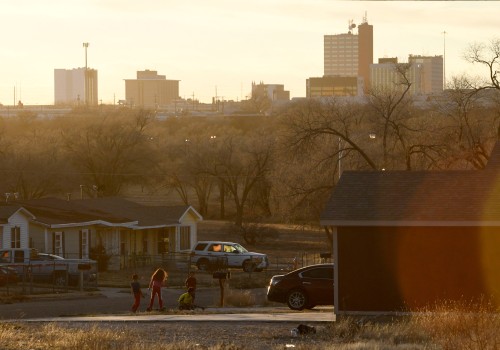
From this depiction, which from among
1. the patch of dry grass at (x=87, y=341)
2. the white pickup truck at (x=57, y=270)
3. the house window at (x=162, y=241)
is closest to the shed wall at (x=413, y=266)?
the patch of dry grass at (x=87, y=341)

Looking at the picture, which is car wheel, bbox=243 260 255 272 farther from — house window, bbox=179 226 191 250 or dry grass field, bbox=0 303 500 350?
dry grass field, bbox=0 303 500 350

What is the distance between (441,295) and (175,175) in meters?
62.7

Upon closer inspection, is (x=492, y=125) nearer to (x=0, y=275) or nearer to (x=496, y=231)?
(x=0, y=275)

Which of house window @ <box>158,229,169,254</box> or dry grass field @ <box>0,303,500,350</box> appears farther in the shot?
house window @ <box>158,229,169,254</box>

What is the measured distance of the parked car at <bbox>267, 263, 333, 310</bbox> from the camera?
33062 mm

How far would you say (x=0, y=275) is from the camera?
139 feet

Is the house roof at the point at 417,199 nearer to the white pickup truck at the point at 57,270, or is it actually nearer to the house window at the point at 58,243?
the white pickup truck at the point at 57,270

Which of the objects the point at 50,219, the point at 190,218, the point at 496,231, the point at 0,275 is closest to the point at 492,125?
the point at 190,218

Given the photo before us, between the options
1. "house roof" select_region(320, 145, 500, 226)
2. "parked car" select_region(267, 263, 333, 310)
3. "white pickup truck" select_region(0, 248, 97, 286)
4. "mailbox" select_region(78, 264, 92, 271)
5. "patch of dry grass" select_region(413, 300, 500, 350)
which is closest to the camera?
"patch of dry grass" select_region(413, 300, 500, 350)

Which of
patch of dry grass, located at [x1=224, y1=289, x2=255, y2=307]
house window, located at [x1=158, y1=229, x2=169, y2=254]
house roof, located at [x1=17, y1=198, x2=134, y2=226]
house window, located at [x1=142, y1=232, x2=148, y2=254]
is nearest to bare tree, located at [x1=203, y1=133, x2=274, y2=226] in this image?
house window, located at [x1=158, y1=229, x2=169, y2=254]

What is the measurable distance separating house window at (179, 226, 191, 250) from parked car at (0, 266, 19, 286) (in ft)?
60.7

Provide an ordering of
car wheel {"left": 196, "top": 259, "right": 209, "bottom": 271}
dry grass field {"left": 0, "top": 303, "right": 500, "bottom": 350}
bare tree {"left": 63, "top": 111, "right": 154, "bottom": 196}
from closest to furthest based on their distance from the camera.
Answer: dry grass field {"left": 0, "top": 303, "right": 500, "bottom": 350}, car wheel {"left": 196, "top": 259, "right": 209, "bottom": 271}, bare tree {"left": 63, "top": 111, "right": 154, "bottom": 196}

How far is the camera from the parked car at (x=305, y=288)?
108 feet

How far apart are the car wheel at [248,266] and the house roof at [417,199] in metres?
20.9
